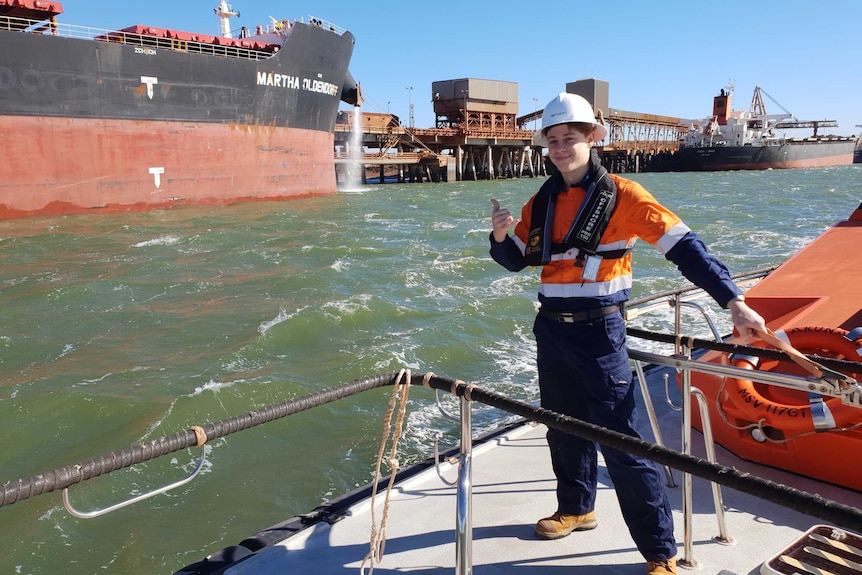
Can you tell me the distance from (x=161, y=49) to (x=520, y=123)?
48826 mm

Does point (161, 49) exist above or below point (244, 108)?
above

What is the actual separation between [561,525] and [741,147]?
6340cm

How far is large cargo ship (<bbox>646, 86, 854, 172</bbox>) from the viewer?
5872cm

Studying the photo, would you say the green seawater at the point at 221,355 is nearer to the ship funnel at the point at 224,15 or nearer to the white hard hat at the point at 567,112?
the white hard hat at the point at 567,112

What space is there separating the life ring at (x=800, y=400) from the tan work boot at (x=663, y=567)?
972 mm

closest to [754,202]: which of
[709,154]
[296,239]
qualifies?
[296,239]

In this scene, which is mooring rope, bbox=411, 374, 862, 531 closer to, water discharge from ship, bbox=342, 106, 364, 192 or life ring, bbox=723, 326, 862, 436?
life ring, bbox=723, 326, 862, 436

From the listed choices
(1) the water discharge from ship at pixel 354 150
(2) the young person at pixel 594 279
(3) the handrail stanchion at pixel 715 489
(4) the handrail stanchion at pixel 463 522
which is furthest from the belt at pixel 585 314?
(1) the water discharge from ship at pixel 354 150

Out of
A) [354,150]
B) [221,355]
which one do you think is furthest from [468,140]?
[221,355]

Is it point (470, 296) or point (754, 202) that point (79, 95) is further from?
point (754, 202)

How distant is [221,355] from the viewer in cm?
697

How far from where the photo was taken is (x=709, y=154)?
193ft

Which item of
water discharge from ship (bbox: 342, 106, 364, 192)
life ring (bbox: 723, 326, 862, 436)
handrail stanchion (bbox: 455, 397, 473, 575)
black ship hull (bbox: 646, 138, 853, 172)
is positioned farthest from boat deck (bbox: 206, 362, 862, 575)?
black ship hull (bbox: 646, 138, 853, 172)

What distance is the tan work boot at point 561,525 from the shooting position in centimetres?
259
